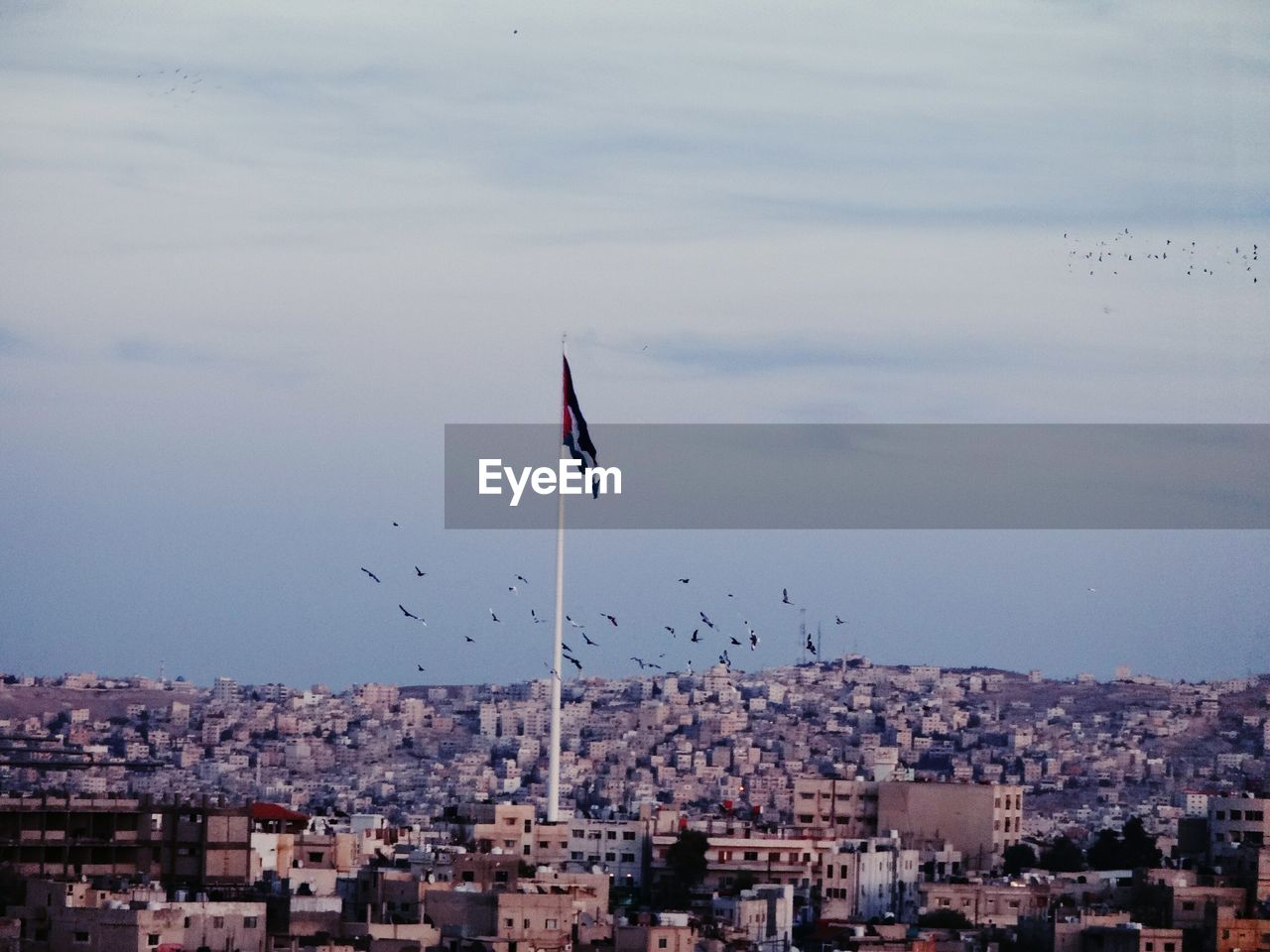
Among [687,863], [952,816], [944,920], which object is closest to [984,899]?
[944,920]

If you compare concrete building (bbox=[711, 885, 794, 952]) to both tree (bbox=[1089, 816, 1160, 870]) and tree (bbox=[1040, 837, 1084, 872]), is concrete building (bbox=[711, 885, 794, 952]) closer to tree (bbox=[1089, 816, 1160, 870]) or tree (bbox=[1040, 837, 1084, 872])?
tree (bbox=[1089, 816, 1160, 870])

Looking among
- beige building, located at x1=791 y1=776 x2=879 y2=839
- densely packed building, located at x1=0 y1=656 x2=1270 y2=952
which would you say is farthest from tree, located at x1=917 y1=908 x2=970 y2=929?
beige building, located at x1=791 y1=776 x2=879 y2=839

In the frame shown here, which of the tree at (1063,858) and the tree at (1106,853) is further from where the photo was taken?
the tree at (1106,853)

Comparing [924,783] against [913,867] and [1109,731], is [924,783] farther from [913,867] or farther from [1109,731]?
[1109,731]

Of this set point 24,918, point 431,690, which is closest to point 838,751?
point 431,690

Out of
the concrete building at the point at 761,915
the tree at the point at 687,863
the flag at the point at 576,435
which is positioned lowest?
the concrete building at the point at 761,915

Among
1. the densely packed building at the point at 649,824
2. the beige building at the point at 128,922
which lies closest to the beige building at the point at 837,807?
the densely packed building at the point at 649,824

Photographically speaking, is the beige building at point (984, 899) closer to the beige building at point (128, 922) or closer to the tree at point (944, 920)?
the tree at point (944, 920)

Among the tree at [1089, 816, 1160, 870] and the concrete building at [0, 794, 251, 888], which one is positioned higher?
the tree at [1089, 816, 1160, 870]

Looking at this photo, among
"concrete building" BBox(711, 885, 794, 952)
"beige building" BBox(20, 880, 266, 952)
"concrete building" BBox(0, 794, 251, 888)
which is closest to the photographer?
"beige building" BBox(20, 880, 266, 952)
